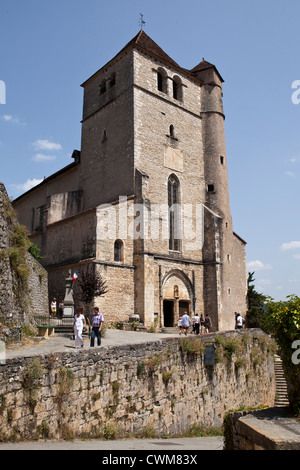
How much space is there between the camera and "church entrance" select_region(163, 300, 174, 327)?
2256cm

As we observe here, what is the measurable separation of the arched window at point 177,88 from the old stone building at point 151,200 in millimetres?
89

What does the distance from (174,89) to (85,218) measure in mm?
13052

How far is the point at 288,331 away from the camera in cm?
556

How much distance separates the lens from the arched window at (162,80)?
85.0 ft

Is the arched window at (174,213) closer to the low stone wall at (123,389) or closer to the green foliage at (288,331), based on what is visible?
the low stone wall at (123,389)

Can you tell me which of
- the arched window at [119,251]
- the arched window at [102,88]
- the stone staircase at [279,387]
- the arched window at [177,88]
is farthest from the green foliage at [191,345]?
the arched window at [102,88]

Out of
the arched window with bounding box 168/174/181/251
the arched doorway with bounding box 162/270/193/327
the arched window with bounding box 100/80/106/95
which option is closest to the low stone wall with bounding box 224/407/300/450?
the arched doorway with bounding box 162/270/193/327

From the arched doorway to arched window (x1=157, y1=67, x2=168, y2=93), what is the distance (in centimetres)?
1304

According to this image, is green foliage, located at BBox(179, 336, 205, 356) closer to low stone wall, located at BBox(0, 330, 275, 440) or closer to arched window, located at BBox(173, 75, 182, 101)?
low stone wall, located at BBox(0, 330, 275, 440)

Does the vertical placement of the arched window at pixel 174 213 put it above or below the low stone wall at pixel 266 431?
above

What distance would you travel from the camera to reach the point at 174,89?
1071 inches

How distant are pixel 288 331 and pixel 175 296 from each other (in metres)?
17.0

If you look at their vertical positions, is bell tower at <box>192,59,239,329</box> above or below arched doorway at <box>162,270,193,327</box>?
above

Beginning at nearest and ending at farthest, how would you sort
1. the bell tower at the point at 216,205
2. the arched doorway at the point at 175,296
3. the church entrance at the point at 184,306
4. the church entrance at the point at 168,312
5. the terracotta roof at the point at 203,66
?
the arched doorway at the point at 175,296, the church entrance at the point at 168,312, the church entrance at the point at 184,306, the bell tower at the point at 216,205, the terracotta roof at the point at 203,66
